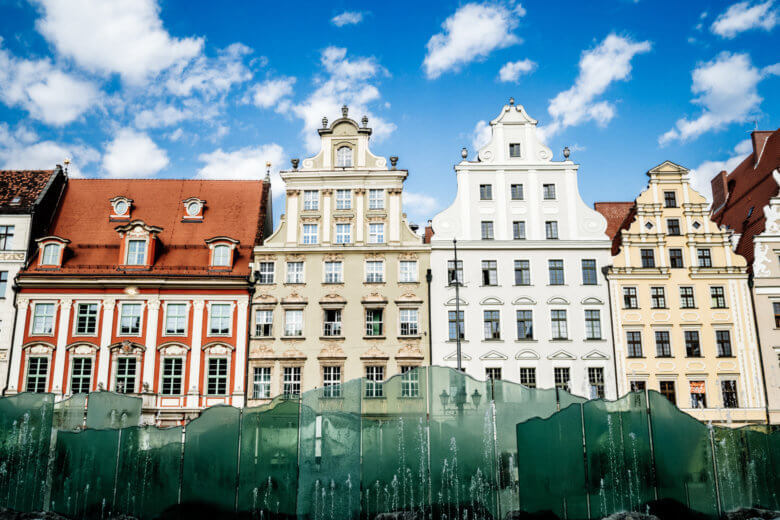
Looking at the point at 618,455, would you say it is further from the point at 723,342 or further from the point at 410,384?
the point at 723,342

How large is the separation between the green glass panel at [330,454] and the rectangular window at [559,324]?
648 inches

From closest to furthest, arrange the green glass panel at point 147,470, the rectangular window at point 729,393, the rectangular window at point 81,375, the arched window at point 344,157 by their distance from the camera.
Result: the green glass panel at point 147,470, the rectangular window at point 729,393, the rectangular window at point 81,375, the arched window at point 344,157

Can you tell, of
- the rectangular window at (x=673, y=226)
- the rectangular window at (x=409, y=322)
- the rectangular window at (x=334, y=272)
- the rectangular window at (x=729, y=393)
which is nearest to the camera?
the rectangular window at (x=729, y=393)

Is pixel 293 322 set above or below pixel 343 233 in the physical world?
below

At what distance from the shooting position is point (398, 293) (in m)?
32.2

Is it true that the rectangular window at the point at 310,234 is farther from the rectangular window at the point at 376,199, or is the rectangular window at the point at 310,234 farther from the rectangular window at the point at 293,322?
the rectangular window at the point at 293,322

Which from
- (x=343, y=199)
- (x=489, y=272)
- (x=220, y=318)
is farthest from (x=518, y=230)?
(x=220, y=318)

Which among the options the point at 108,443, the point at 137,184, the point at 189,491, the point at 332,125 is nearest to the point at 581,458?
the point at 189,491

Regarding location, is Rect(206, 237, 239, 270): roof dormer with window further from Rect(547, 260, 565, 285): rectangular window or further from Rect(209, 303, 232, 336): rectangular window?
Rect(547, 260, 565, 285): rectangular window

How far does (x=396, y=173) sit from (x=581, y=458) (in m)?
19.3

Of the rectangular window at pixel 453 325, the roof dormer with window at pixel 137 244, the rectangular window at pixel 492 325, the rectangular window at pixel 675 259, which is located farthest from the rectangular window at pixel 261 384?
the rectangular window at pixel 675 259

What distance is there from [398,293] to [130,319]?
1248 centimetres

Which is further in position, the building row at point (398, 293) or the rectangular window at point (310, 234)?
the rectangular window at point (310, 234)

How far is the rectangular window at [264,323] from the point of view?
31.9 metres
